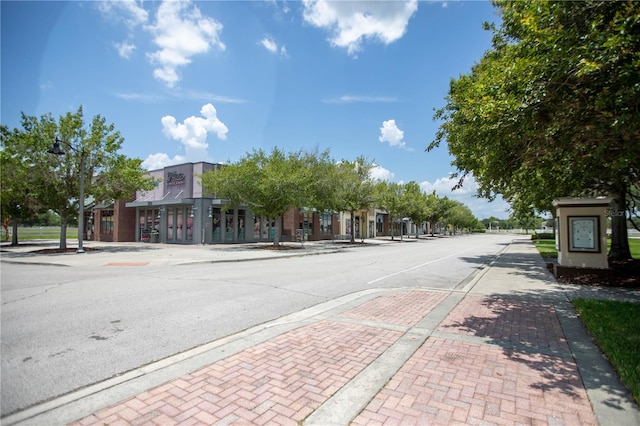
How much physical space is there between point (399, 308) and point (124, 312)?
5.36 meters

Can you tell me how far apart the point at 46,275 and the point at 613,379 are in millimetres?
15046

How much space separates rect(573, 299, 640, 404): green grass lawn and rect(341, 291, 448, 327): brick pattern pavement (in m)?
2.63

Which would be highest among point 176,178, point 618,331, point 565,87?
point 176,178

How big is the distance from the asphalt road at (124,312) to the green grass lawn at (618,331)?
3905 millimetres

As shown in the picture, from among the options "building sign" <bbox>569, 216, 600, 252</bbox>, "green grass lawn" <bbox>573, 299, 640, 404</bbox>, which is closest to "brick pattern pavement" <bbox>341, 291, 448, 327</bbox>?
"green grass lawn" <bbox>573, 299, 640, 404</bbox>

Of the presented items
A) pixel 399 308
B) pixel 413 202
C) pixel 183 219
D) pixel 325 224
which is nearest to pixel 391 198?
pixel 413 202

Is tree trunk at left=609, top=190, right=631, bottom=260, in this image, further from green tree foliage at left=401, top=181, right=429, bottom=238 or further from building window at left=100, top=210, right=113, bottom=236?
building window at left=100, top=210, right=113, bottom=236

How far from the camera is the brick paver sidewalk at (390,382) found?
10.4 feet

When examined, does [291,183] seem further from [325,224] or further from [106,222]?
[106,222]

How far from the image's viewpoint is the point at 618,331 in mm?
5488

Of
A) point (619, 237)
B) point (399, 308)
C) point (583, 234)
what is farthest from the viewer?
point (619, 237)

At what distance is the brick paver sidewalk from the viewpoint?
10.4 ft

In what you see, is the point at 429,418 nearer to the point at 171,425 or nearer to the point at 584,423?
the point at 584,423

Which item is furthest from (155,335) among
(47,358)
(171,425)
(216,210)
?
(216,210)
